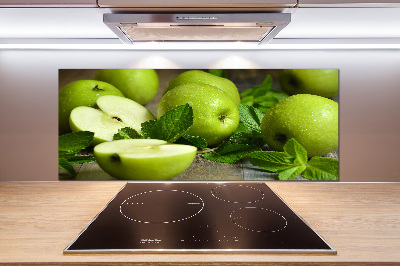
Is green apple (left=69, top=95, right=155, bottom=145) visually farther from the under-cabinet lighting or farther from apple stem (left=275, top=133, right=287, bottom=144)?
apple stem (left=275, top=133, right=287, bottom=144)

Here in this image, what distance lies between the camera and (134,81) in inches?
50.5

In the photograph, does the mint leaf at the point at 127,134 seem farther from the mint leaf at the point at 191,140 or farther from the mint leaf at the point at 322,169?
the mint leaf at the point at 322,169

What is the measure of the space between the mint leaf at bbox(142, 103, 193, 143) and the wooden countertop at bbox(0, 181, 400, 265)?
20 centimetres

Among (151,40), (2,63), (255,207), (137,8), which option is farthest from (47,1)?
(255,207)

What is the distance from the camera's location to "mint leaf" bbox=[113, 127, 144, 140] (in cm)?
125

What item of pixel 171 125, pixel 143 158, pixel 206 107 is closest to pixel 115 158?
pixel 143 158

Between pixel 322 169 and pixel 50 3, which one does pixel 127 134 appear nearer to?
pixel 50 3

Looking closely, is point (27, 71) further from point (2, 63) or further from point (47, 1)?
point (47, 1)

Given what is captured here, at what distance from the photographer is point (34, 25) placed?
1028 mm

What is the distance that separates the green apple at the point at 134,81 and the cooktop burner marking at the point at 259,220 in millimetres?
537

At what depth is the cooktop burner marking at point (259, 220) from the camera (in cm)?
84

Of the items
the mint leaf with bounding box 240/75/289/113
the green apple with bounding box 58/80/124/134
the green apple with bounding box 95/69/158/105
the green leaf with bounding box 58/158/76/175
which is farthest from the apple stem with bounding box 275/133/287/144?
the green leaf with bounding box 58/158/76/175

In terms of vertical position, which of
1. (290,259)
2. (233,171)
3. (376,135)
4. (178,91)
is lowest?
(290,259)

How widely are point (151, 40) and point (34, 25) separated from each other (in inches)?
12.8
